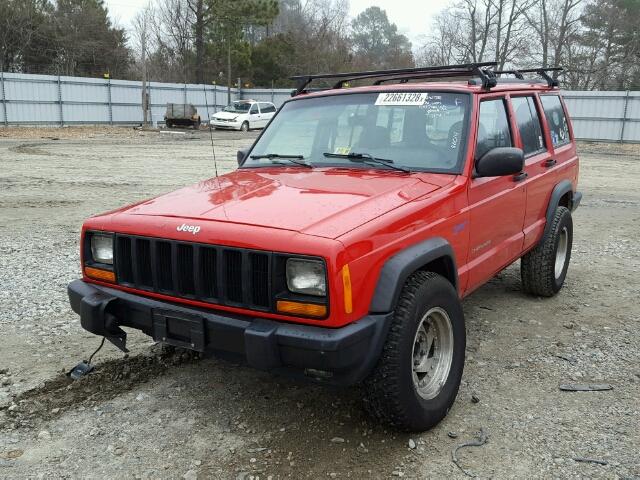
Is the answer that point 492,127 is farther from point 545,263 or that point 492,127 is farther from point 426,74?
point 545,263

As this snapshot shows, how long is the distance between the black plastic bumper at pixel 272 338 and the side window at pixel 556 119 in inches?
134

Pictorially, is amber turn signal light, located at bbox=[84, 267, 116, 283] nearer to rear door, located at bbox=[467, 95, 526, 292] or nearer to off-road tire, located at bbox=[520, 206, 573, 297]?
rear door, located at bbox=[467, 95, 526, 292]

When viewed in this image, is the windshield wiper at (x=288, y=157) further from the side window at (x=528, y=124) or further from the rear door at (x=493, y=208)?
the side window at (x=528, y=124)

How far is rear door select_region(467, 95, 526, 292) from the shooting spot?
3.83 meters

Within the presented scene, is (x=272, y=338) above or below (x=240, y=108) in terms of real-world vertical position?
below

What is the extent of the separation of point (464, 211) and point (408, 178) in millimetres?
409

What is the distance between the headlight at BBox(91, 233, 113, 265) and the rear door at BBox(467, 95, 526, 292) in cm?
220

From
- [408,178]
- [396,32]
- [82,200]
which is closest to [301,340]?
[408,178]

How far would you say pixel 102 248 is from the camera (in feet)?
11.0

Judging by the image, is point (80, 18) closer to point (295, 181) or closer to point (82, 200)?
point (82, 200)

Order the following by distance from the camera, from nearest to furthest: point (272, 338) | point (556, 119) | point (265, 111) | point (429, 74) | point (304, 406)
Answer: point (272, 338) → point (304, 406) → point (429, 74) → point (556, 119) → point (265, 111)

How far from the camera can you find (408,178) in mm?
3602

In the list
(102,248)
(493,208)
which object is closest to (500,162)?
(493,208)

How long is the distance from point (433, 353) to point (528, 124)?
96.9 inches
